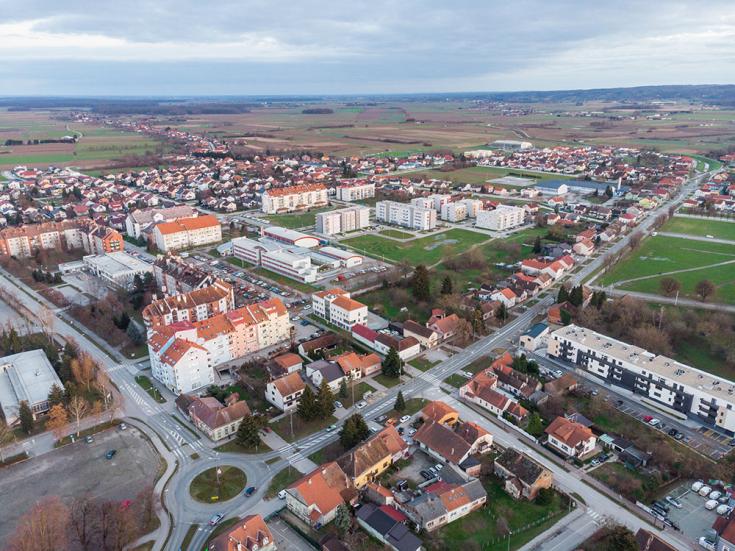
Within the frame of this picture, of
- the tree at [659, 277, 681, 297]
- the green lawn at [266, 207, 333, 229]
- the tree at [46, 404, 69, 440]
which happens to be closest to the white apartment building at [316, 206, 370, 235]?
the green lawn at [266, 207, 333, 229]

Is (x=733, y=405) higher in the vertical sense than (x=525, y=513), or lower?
higher

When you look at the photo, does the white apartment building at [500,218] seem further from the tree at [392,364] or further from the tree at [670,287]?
the tree at [392,364]

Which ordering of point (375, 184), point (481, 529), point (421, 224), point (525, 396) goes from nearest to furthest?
point (481, 529) < point (525, 396) < point (421, 224) < point (375, 184)

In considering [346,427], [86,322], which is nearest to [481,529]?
[346,427]

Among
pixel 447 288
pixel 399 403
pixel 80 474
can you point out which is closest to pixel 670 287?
pixel 447 288

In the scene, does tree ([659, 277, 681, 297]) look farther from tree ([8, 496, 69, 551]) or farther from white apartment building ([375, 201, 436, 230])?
tree ([8, 496, 69, 551])

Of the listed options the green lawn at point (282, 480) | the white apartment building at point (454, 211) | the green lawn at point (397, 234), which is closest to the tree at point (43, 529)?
the green lawn at point (282, 480)

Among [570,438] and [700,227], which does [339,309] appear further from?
[700,227]

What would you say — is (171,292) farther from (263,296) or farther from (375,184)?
(375,184)
